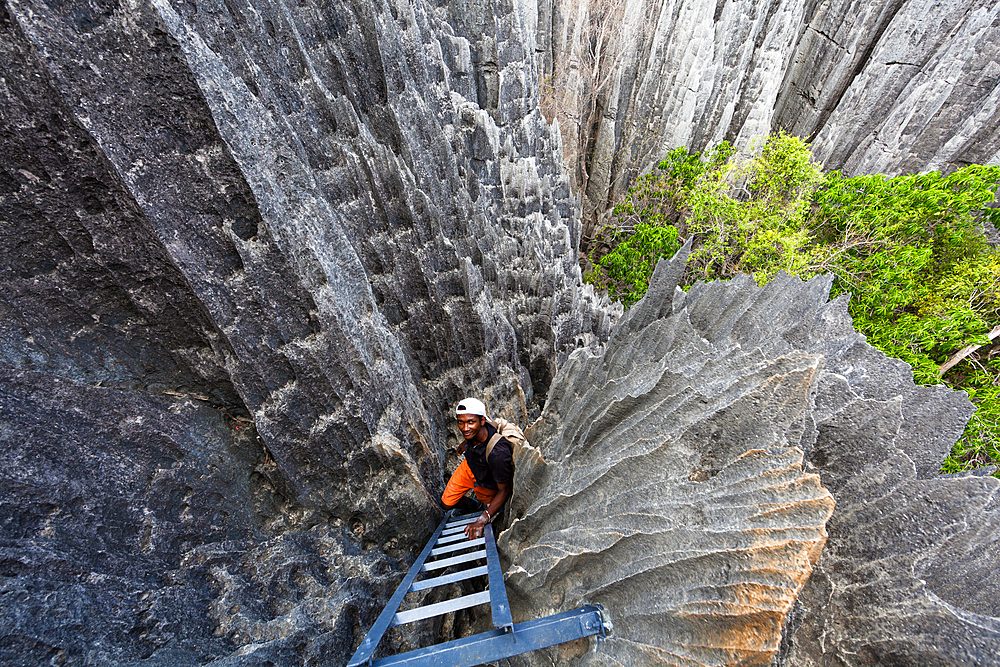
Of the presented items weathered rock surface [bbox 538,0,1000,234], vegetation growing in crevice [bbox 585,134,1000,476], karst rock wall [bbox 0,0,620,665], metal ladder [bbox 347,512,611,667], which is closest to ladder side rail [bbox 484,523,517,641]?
metal ladder [bbox 347,512,611,667]

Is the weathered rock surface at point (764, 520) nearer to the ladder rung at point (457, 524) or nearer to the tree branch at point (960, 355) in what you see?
the ladder rung at point (457, 524)

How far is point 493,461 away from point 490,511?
2.42 feet

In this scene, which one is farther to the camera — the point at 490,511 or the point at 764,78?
the point at 764,78

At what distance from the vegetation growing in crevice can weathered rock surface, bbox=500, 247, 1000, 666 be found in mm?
6401

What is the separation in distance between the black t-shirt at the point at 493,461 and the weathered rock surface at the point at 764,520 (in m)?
0.25

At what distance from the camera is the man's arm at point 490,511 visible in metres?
4.71

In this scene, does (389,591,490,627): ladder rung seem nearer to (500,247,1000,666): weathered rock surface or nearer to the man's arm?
(500,247,1000,666): weathered rock surface

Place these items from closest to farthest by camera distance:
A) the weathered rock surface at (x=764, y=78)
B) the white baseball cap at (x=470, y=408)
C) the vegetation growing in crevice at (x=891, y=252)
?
1. the white baseball cap at (x=470, y=408)
2. the vegetation growing in crevice at (x=891, y=252)
3. the weathered rock surface at (x=764, y=78)

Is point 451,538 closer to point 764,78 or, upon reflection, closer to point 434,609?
point 434,609

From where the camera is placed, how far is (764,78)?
16750 mm

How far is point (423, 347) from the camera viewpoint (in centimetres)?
602

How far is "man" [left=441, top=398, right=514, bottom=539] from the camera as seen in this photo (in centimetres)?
440

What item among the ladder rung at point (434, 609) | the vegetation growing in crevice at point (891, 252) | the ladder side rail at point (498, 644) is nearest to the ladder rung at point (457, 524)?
the ladder rung at point (434, 609)

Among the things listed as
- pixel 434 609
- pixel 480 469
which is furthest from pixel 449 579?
pixel 480 469
